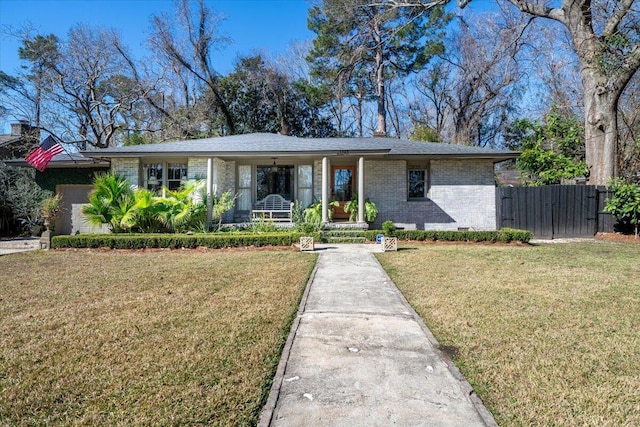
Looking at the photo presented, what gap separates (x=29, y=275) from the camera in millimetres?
6578

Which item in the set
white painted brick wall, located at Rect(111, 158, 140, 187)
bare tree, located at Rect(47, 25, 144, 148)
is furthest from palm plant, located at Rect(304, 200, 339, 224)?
bare tree, located at Rect(47, 25, 144, 148)

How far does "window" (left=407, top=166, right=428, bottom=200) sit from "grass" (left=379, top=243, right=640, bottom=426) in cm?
676

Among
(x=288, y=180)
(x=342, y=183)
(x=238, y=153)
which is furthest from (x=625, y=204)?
(x=238, y=153)

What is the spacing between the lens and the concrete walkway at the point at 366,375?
2.20m

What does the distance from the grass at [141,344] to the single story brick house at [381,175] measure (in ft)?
24.7

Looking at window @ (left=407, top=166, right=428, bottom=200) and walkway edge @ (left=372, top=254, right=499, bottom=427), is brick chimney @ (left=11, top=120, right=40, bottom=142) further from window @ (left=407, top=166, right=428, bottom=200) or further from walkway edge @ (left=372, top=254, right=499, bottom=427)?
walkway edge @ (left=372, top=254, right=499, bottom=427)

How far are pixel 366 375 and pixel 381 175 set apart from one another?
11.7 meters

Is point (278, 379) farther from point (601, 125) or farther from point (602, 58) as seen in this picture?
point (601, 125)

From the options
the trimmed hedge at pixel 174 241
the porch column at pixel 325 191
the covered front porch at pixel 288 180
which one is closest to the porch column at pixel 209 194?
the covered front porch at pixel 288 180

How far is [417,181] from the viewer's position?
46.7ft

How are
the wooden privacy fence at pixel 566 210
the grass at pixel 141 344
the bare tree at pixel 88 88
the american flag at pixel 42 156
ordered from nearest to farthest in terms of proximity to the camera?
the grass at pixel 141 344
the american flag at pixel 42 156
the wooden privacy fence at pixel 566 210
the bare tree at pixel 88 88

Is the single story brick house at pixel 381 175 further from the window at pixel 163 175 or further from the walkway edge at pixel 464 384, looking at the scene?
the walkway edge at pixel 464 384

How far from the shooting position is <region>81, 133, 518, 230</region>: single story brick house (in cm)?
1334

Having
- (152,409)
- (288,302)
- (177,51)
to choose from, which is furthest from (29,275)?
(177,51)
